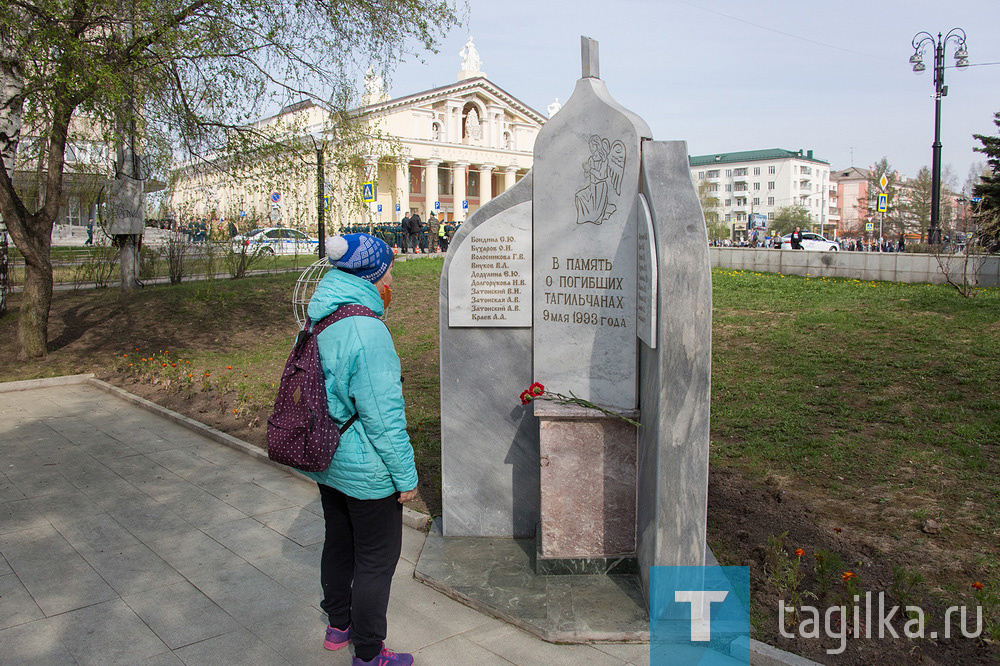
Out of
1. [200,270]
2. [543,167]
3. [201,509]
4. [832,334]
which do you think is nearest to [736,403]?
[832,334]

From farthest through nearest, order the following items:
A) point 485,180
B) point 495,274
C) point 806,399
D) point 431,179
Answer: point 485,180
point 431,179
point 806,399
point 495,274

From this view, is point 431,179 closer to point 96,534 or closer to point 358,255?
point 96,534

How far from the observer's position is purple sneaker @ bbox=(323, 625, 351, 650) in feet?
11.6

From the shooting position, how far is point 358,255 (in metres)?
3.27

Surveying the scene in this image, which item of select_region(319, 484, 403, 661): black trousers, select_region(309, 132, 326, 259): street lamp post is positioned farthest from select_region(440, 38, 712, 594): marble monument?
select_region(309, 132, 326, 259): street lamp post

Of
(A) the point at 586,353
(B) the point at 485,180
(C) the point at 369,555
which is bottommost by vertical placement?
(C) the point at 369,555

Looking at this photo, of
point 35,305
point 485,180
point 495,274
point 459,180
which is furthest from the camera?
point 485,180

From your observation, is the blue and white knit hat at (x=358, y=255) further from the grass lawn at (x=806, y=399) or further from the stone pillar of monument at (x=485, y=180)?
the stone pillar of monument at (x=485, y=180)

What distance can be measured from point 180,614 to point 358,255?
2112 millimetres

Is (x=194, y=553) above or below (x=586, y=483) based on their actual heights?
below

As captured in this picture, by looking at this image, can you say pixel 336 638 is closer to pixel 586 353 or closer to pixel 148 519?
pixel 586 353

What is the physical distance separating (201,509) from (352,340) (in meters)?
3.09

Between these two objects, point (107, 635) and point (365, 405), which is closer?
point (365, 405)

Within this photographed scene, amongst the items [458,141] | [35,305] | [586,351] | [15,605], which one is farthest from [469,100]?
[15,605]
